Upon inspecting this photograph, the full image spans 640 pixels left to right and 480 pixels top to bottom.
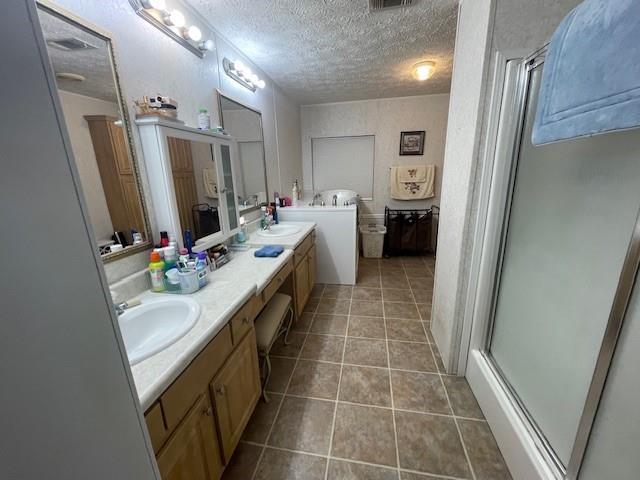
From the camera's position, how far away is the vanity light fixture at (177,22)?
3.99ft

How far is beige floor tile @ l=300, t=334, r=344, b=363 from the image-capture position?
1873 millimetres

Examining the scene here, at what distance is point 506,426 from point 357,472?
70 cm

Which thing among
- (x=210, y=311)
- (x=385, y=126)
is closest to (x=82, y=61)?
(x=210, y=311)

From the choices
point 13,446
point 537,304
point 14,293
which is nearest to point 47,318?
point 14,293

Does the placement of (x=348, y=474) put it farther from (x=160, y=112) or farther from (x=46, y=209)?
(x=160, y=112)

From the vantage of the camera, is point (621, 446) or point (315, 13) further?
point (315, 13)

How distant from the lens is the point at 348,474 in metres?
1.15

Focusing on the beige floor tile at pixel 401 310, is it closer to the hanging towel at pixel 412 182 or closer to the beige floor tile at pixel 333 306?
the beige floor tile at pixel 333 306

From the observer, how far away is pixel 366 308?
250 centimetres

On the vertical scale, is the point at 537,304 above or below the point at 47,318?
below

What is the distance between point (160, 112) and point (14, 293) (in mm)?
1152

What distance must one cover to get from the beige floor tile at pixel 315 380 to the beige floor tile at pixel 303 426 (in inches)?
2.1

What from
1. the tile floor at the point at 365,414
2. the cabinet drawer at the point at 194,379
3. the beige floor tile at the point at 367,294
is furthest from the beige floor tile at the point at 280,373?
the beige floor tile at the point at 367,294

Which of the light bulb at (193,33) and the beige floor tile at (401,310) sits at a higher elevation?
the light bulb at (193,33)
